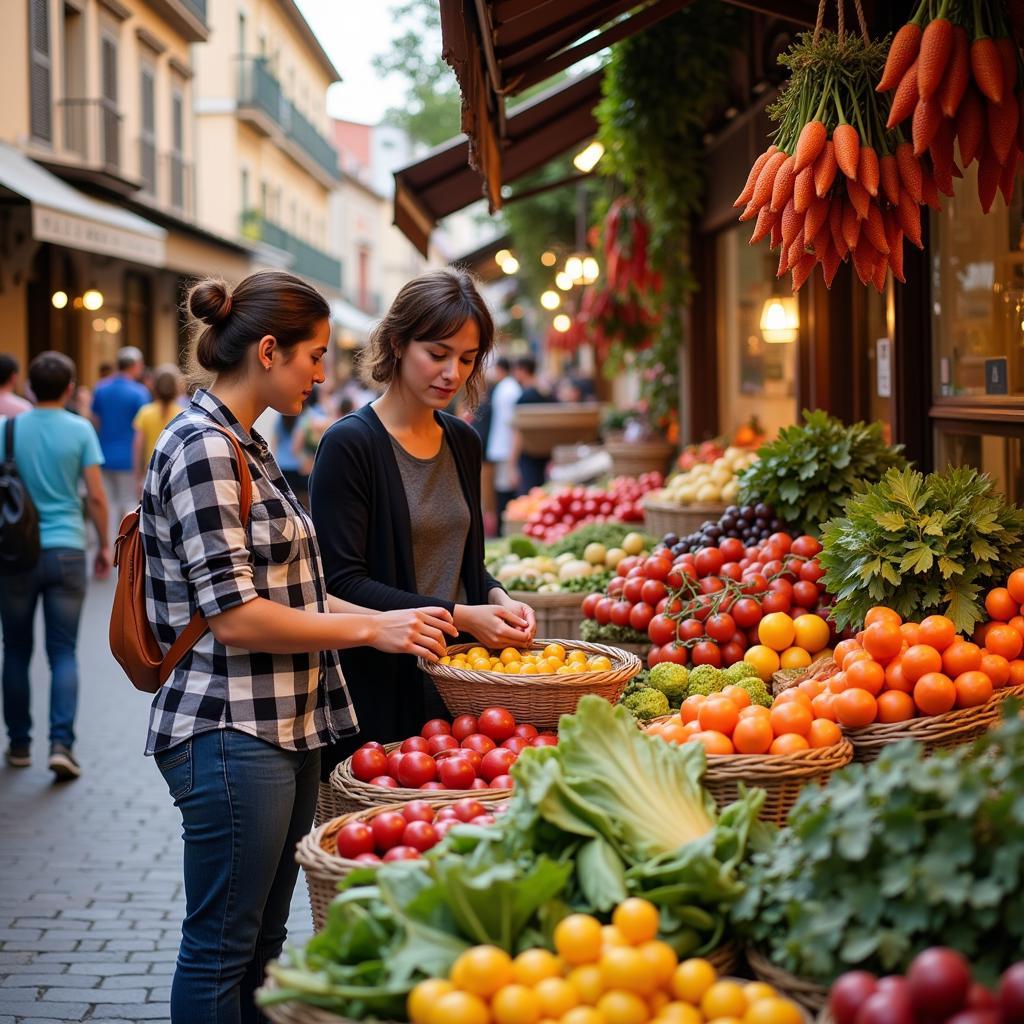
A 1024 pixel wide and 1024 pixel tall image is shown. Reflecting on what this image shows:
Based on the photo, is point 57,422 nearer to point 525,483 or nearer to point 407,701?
point 407,701

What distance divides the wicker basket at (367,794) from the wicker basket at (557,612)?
2597 millimetres

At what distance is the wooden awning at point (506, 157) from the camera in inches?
327

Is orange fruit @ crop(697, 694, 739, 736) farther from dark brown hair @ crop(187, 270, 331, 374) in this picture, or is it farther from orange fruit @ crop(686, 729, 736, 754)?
dark brown hair @ crop(187, 270, 331, 374)

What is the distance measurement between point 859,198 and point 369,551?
1.59 m

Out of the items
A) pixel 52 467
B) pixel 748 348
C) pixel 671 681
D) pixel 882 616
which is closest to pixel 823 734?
pixel 882 616

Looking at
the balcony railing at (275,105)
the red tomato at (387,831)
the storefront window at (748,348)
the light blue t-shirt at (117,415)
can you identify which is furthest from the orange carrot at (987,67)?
the balcony railing at (275,105)

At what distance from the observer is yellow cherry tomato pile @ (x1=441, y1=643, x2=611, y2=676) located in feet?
11.6

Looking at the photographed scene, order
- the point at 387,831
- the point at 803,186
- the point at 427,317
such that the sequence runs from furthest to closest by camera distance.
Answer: the point at 427,317, the point at 803,186, the point at 387,831

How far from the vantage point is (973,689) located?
9.76 ft

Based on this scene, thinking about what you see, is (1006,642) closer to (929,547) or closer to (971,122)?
(929,547)

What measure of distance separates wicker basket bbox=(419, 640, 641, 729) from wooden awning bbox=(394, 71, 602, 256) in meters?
4.82

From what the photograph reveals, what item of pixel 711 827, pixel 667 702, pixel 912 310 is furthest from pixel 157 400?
pixel 711 827

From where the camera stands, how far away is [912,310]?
5.29 meters

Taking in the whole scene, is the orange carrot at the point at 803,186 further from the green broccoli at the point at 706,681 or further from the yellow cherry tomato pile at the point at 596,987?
the yellow cherry tomato pile at the point at 596,987
